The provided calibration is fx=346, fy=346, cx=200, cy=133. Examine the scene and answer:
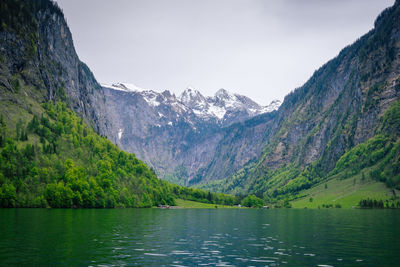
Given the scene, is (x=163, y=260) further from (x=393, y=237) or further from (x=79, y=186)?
(x=79, y=186)

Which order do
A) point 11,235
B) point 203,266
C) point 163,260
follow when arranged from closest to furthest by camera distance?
point 203,266
point 163,260
point 11,235

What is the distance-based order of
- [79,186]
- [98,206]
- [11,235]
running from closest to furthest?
[11,235] → [79,186] → [98,206]

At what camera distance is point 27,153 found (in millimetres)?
186875

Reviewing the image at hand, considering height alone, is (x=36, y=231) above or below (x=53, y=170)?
below

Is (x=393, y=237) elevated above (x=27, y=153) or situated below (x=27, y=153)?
below

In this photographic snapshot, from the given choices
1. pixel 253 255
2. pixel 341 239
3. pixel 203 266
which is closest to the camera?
pixel 203 266

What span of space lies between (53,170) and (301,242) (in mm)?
161563

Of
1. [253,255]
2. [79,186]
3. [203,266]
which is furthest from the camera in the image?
[79,186]

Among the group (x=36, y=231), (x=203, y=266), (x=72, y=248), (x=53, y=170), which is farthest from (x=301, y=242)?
(x=53, y=170)

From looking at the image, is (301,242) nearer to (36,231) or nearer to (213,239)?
(213,239)

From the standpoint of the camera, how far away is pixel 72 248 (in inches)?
1889

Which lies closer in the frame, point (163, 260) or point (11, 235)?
point (163, 260)

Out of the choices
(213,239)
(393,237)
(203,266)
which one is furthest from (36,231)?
(393,237)

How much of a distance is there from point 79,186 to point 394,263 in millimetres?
162477
